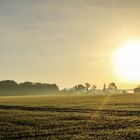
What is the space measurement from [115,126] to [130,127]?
1.59 meters

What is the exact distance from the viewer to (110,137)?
1165 inches

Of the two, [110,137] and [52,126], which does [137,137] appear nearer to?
[110,137]

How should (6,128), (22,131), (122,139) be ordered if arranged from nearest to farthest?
1. (122,139)
2. (22,131)
3. (6,128)

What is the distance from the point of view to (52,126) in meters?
37.7

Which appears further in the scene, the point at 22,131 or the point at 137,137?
the point at 22,131

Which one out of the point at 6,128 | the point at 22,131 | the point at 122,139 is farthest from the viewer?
the point at 6,128

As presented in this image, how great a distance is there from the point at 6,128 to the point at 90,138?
10.1 meters

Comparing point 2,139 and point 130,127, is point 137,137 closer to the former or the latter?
point 130,127

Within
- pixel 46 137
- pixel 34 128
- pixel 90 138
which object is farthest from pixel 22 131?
pixel 90 138

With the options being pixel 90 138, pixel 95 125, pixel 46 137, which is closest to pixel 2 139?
pixel 46 137

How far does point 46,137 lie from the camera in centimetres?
3011

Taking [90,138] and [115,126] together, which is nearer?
[90,138]

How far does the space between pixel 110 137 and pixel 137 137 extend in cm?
201

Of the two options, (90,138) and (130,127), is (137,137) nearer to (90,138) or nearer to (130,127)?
(90,138)
